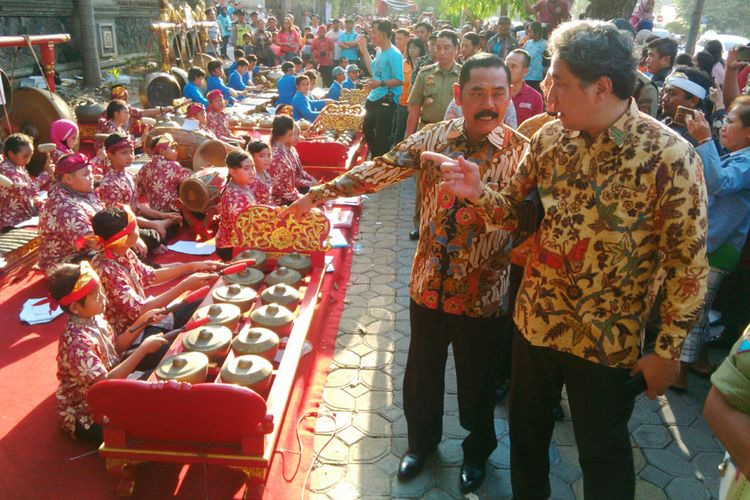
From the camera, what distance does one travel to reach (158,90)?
10383 millimetres

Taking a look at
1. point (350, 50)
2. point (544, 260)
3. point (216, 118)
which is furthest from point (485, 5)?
point (544, 260)

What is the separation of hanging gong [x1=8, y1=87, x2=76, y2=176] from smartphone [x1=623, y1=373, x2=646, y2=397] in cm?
739

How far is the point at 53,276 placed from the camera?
8.24 ft

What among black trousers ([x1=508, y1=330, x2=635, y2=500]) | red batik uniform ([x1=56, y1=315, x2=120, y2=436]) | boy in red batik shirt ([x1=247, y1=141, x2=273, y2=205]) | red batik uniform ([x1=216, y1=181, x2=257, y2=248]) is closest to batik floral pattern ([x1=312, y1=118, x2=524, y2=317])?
black trousers ([x1=508, y1=330, x2=635, y2=500])

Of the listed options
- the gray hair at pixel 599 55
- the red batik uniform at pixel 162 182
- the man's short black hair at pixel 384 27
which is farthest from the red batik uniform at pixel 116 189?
the gray hair at pixel 599 55

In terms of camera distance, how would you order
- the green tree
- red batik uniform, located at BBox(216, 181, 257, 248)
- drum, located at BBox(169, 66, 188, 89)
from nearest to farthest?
red batik uniform, located at BBox(216, 181, 257, 248), drum, located at BBox(169, 66, 188, 89), the green tree

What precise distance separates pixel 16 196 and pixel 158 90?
573 centimetres

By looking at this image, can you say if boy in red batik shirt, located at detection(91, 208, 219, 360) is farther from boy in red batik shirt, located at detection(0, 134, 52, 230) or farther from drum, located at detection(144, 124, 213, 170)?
drum, located at detection(144, 124, 213, 170)

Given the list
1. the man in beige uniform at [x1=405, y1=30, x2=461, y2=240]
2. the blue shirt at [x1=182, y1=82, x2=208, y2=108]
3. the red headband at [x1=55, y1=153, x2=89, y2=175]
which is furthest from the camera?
the blue shirt at [x1=182, y1=82, x2=208, y2=108]

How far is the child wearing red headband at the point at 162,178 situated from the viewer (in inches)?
227

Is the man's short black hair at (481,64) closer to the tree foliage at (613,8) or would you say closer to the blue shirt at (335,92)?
the tree foliage at (613,8)

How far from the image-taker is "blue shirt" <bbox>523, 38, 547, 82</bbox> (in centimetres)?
795

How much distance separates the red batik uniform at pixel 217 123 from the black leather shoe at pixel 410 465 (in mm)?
6084

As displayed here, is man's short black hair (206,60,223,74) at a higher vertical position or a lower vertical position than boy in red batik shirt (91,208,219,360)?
higher
